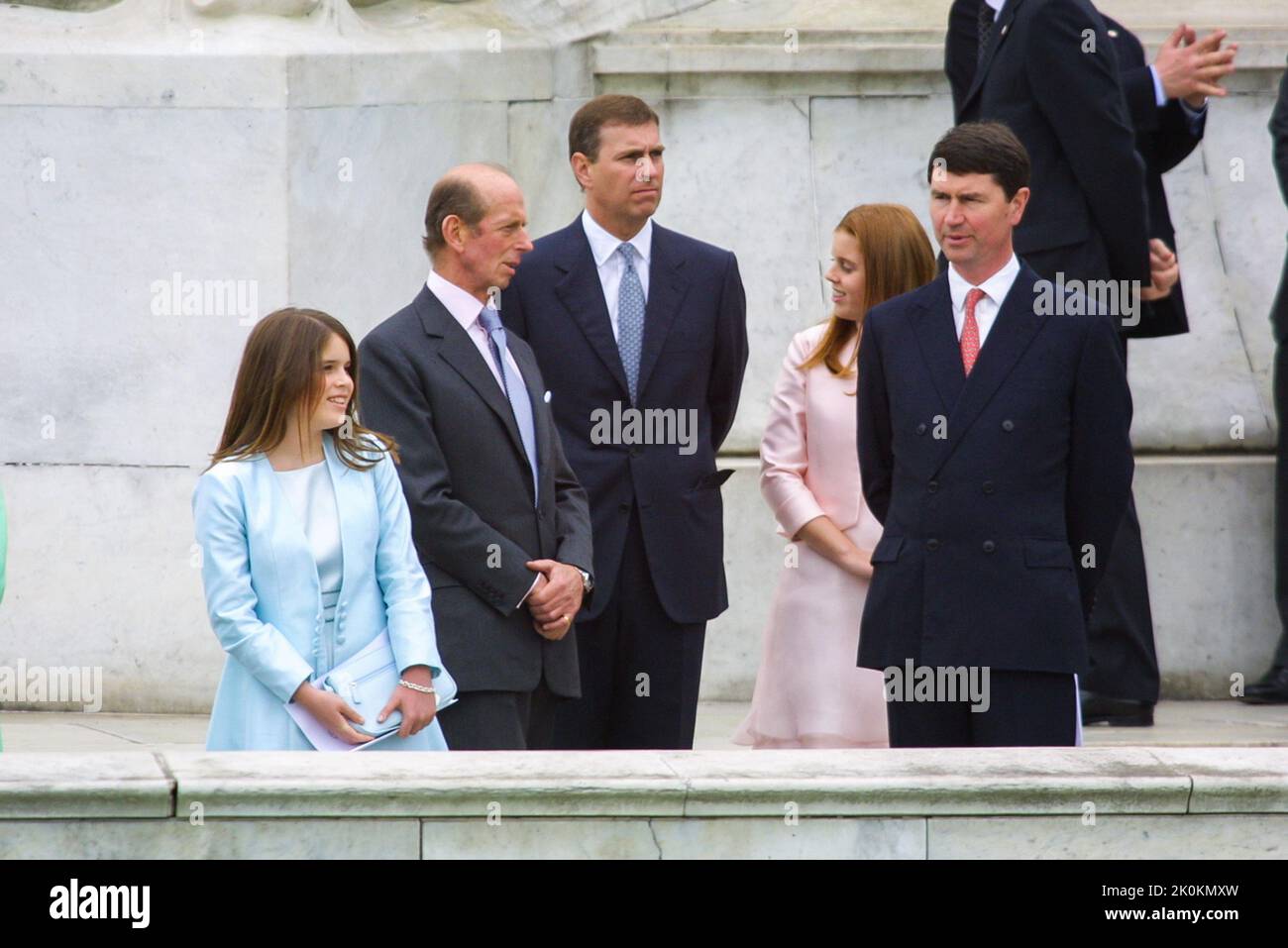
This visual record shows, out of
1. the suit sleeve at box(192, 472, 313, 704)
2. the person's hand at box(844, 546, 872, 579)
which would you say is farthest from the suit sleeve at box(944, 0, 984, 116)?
the suit sleeve at box(192, 472, 313, 704)

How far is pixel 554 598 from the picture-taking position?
5820 millimetres

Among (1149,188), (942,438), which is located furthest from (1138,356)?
(942,438)

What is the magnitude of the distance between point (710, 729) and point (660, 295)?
1.83 m

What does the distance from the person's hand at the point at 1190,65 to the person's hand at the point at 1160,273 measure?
554 mm

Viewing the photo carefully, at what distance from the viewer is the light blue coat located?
5.20m

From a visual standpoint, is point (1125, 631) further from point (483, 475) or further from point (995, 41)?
point (483, 475)

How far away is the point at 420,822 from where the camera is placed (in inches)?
174

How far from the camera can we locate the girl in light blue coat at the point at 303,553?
5.22 meters

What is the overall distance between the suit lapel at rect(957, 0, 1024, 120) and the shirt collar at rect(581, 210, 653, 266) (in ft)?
4.47

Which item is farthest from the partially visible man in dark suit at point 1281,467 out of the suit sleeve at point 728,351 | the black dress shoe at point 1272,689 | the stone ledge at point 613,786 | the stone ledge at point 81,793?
the stone ledge at point 81,793

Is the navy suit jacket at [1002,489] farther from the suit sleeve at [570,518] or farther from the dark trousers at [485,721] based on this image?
the dark trousers at [485,721]

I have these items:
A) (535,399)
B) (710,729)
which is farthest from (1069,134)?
(710,729)

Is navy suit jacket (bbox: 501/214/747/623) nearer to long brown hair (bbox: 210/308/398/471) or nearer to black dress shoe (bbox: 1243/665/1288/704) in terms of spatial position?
long brown hair (bbox: 210/308/398/471)
